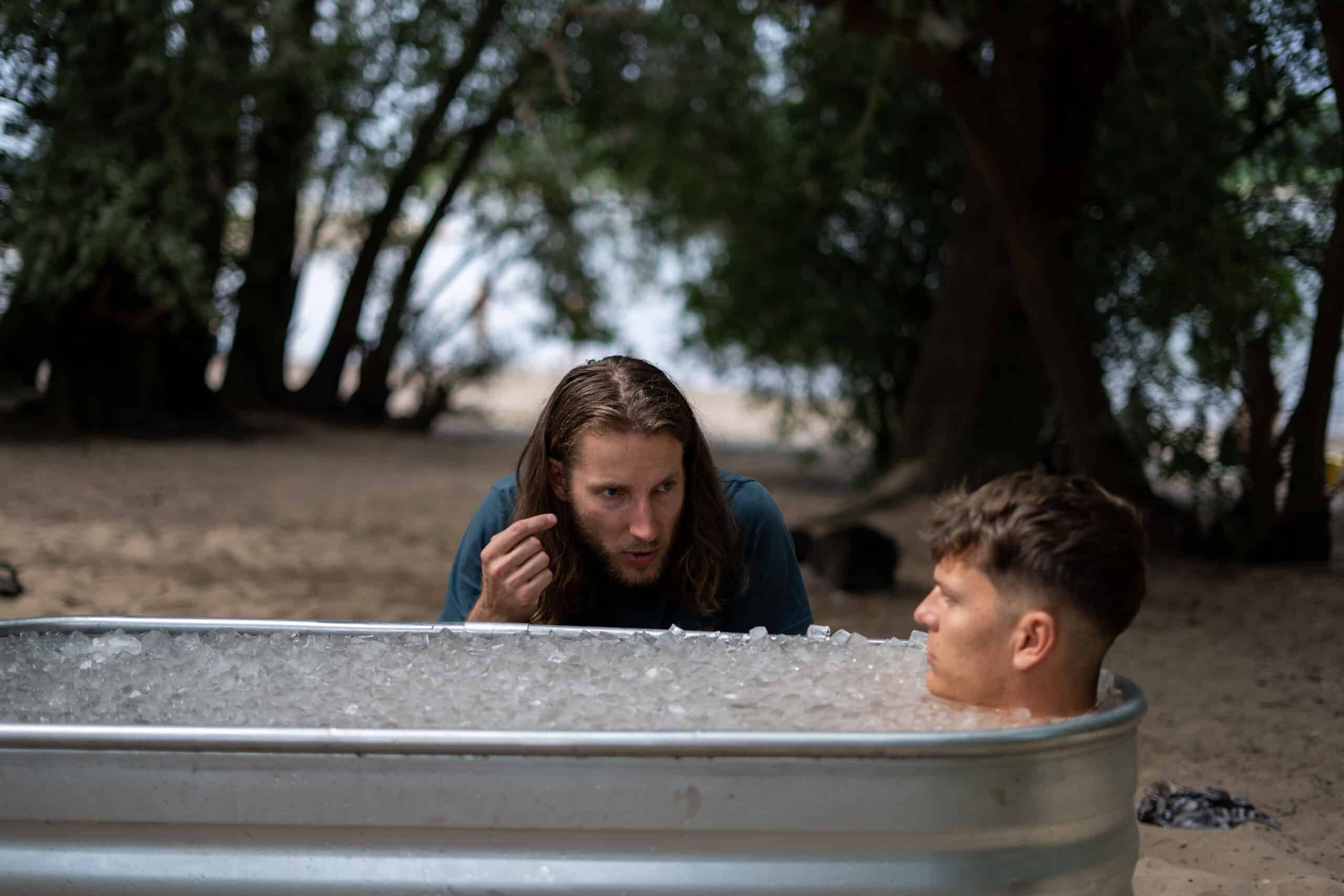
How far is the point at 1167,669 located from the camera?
4.61m

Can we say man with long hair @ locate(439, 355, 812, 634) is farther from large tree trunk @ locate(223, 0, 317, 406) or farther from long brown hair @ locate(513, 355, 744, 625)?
large tree trunk @ locate(223, 0, 317, 406)

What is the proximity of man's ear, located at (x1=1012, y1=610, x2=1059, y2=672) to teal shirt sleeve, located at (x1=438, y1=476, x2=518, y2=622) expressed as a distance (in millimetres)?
1191

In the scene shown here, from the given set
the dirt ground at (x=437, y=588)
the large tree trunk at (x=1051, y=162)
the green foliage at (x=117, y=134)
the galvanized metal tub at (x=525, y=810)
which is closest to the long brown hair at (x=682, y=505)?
the galvanized metal tub at (x=525, y=810)

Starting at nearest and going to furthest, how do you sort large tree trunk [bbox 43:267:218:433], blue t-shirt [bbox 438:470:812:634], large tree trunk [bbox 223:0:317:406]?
blue t-shirt [bbox 438:470:812:634] < large tree trunk [bbox 43:267:218:433] < large tree trunk [bbox 223:0:317:406]

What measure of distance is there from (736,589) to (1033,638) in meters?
0.96

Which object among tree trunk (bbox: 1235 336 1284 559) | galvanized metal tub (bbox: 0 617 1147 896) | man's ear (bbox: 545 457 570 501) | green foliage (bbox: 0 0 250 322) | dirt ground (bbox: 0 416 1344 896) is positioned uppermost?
green foliage (bbox: 0 0 250 322)

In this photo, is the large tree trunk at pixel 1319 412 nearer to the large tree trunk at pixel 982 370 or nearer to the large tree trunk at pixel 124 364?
the large tree trunk at pixel 982 370

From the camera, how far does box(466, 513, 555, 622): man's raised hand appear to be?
2.15 metres

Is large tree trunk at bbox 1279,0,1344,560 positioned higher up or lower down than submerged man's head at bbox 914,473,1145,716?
higher up

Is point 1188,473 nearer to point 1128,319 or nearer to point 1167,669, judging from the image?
point 1128,319

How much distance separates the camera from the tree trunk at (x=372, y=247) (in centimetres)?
1142

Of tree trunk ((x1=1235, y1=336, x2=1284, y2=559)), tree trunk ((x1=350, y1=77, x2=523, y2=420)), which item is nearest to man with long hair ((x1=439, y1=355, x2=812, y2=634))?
tree trunk ((x1=1235, y1=336, x2=1284, y2=559))

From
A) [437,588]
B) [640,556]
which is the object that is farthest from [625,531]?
[437,588]

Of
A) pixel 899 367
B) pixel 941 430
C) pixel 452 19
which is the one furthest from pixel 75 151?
pixel 899 367
